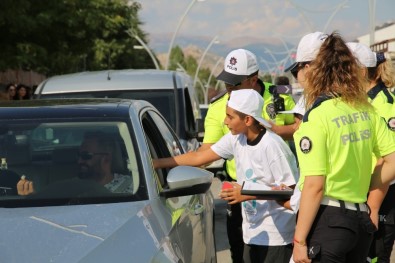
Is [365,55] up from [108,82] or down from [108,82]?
up

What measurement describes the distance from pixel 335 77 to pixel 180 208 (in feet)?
3.80

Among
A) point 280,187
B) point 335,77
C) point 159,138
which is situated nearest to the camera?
point 335,77

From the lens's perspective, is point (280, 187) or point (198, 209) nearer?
point (280, 187)

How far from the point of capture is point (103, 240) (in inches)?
140

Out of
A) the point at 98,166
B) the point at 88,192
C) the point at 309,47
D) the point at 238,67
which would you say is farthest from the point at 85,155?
the point at 238,67

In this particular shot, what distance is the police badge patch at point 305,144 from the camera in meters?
3.81

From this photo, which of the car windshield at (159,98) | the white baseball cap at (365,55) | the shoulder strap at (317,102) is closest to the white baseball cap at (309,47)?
the shoulder strap at (317,102)

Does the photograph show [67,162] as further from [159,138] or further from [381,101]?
[381,101]

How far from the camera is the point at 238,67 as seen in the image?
233 inches

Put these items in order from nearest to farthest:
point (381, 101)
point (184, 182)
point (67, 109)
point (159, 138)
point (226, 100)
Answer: point (184, 182), point (67, 109), point (381, 101), point (159, 138), point (226, 100)

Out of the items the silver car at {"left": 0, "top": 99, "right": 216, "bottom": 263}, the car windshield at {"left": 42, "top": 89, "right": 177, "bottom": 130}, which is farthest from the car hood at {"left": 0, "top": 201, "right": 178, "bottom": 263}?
the car windshield at {"left": 42, "top": 89, "right": 177, "bottom": 130}

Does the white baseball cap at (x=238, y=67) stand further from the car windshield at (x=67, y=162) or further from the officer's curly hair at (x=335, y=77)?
the officer's curly hair at (x=335, y=77)

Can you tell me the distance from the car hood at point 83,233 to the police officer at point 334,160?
26.5 inches

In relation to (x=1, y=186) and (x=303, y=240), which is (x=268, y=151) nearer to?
(x=303, y=240)
